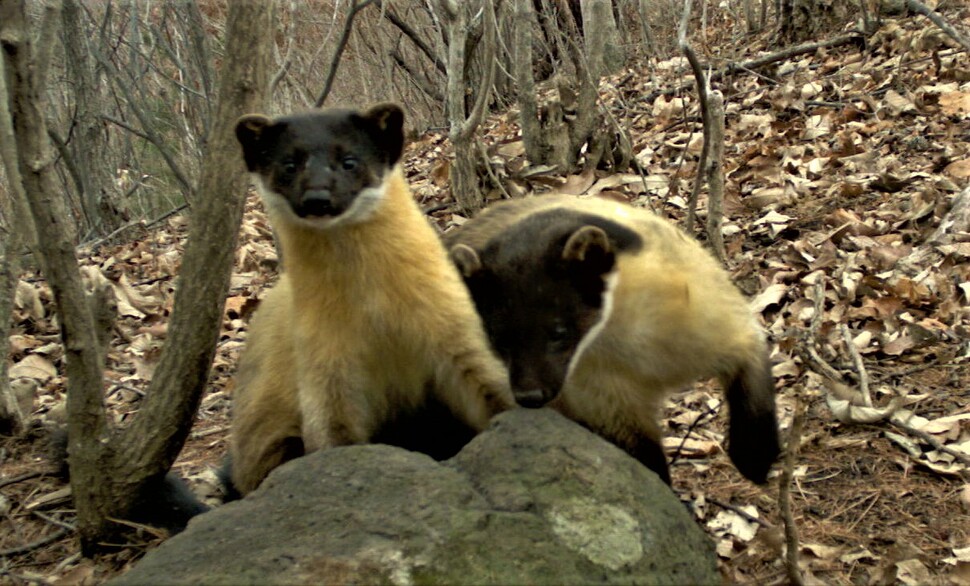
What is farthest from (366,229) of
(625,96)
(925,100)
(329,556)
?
(625,96)

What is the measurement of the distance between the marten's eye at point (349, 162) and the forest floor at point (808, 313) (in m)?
2.04

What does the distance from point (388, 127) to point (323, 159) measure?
0.40m

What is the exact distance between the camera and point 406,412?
4.87 metres

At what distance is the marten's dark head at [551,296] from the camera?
414 centimetres

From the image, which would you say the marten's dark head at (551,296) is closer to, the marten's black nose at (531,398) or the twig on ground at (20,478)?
the marten's black nose at (531,398)

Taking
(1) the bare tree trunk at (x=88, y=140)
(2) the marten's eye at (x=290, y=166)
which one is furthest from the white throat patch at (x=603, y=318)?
(1) the bare tree trunk at (x=88, y=140)

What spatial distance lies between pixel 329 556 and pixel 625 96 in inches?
392

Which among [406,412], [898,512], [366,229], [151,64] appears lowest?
[898,512]

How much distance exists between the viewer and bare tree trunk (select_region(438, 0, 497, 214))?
25.1 feet

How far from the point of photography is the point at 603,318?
169 inches

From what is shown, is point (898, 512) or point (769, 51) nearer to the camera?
point (898, 512)

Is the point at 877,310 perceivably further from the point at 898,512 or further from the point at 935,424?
the point at 898,512

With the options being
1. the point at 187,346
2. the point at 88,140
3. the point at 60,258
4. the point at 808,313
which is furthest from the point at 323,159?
the point at 88,140

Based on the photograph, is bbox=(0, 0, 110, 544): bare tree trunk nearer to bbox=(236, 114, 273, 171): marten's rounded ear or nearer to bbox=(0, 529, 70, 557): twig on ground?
bbox=(0, 529, 70, 557): twig on ground
